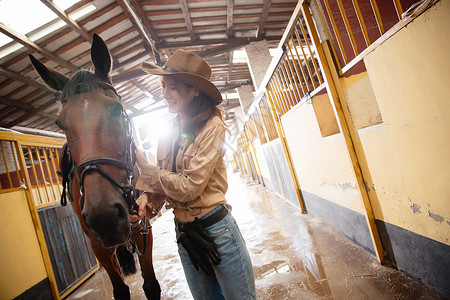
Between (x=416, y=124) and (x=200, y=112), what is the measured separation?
1.45m

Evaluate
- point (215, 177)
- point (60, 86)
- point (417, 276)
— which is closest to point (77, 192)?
point (60, 86)

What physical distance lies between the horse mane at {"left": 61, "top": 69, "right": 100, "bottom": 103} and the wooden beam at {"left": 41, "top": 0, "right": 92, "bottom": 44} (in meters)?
4.87

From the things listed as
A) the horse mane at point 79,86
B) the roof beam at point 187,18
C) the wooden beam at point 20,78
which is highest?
the roof beam at point 187,18

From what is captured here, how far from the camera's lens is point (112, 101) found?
4.66 feet

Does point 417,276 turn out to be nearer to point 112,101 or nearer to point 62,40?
point 112,101

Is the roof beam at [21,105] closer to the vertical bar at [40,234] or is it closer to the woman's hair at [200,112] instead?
the vertical bar at [40,234]

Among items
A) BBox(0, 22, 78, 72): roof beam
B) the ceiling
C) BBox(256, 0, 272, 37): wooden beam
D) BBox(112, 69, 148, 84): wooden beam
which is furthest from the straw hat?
BBox(112, 69, 148, 84): wooden beam

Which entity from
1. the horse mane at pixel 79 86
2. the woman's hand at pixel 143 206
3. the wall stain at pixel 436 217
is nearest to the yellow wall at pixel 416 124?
the wall stain at pixel 436 217

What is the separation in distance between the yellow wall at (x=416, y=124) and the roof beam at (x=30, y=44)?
261 inches

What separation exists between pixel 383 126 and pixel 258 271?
214 centimetres

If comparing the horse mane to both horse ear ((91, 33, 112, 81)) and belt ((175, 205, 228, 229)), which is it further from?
belt ((175, 205, 228, 229))

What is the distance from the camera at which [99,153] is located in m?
1.20

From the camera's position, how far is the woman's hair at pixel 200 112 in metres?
1.28

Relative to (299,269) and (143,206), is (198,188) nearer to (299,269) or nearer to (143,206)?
(143,206)
